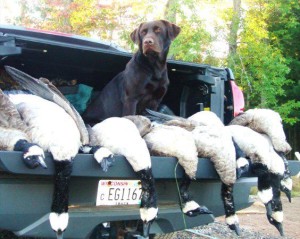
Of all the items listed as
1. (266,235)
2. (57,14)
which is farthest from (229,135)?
(57,14)

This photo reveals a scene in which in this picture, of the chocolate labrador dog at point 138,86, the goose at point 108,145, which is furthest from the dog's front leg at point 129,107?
the goose at point 108,145

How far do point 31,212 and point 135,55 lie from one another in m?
2.21

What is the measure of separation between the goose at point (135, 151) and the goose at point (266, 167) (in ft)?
2.77

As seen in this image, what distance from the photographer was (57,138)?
229 centimetres

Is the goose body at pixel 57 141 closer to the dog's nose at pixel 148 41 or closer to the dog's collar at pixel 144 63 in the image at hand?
the dog's collar at pixel 144 63

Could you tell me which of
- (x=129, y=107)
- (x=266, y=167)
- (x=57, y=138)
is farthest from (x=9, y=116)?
(x=129, y=107)

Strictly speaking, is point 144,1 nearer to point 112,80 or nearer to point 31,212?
point 112,80

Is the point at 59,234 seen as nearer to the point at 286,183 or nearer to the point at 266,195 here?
the point at 266,195

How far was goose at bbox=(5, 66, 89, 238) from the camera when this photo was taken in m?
2.29

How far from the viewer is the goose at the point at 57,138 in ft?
7.50

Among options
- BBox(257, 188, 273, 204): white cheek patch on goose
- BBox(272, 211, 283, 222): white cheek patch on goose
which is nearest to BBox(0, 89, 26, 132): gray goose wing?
BBox(257, 188, 273, 204): white cheek patch on goose

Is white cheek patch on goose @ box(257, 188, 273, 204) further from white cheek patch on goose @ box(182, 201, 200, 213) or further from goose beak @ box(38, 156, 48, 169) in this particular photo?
goose beak @ box(38, 156, 48, 169)

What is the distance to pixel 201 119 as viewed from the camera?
3.36m

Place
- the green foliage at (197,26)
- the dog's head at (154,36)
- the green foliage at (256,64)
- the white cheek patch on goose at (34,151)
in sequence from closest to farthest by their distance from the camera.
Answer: the white cheek patch on goose at (34,151), the dog's head at (154,36), the green foliage at (197,26), the green foliage at (256,64)
